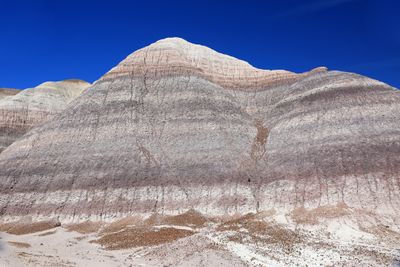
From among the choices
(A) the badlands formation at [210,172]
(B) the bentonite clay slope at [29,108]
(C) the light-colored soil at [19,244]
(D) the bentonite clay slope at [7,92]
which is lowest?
(C) the light-colored soil at [19,244]

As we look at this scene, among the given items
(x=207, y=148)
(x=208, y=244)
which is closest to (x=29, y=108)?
(x=207, y=148)

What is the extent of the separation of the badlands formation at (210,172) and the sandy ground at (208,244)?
0.46 ft

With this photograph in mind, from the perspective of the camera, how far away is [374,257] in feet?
79.8

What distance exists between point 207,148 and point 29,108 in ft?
139

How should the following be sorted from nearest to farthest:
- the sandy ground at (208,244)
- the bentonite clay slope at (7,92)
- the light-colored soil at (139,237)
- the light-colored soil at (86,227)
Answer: the sandy ground at (208,244)
the light-colored soil at (139,237)
the light-colored soil at (86,227)
the bentonite clay slope at (7,92)

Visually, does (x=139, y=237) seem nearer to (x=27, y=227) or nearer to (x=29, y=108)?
(x=27, y=227)

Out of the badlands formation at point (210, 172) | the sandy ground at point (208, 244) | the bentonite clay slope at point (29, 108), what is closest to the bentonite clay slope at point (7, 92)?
the bentonite clay slope at point (29, 108)

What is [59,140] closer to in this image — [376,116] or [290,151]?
[290,151]

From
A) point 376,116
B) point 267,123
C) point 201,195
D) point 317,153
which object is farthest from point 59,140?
point 376,116

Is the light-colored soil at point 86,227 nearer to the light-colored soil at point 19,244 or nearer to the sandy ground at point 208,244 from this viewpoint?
the sandy ground at point 208,244

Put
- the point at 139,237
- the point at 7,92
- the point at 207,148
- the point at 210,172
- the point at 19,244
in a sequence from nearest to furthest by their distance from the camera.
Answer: the point at 139,237
the point at 19,244
the point at 210,172
the point at 207,148
the point at 7,92

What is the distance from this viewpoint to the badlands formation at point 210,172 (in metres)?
28.8

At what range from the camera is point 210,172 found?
135 feet

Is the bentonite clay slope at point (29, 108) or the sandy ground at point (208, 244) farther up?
the bentonite clay slope at point (29, 108)
